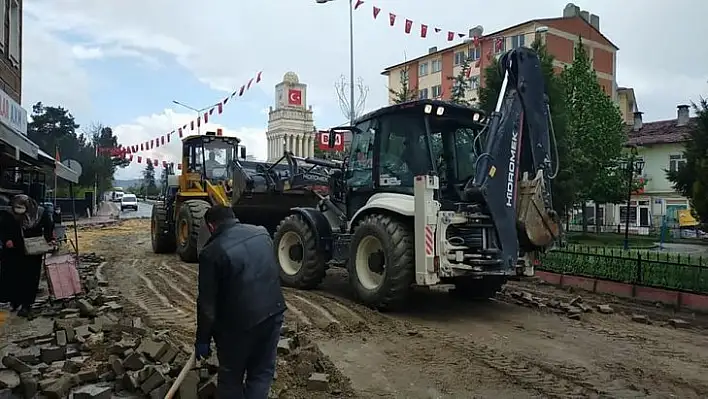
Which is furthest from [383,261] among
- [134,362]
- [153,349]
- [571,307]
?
[134,362]

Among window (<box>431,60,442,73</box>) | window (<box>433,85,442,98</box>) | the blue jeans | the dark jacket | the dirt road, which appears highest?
window (<box>431,60,442,73</box>)

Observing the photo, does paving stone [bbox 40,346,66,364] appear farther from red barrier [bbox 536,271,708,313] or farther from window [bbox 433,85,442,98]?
window [bbox 433,85,442,98]

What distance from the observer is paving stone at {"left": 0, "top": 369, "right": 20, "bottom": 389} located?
5306 millimetres

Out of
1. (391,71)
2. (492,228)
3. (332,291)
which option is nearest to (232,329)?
(492,228)

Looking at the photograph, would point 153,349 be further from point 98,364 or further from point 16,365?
point 16,365

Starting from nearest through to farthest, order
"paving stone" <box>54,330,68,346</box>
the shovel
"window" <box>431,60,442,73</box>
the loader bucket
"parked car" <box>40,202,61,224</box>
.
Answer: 1. the shovel
2. "paving stone" <box>54,330,68,346</box>
3. the loader bucket
4. "parked car" <box>40,202,61,224</box>
5. "window" <box>431,60,442,73</box>

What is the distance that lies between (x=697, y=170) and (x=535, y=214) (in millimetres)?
4400

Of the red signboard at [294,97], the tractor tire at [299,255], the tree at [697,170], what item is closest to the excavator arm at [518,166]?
the tractor tire at [299,255]

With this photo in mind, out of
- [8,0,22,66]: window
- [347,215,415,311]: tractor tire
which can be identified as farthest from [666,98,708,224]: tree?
[8,0,22,66]: window

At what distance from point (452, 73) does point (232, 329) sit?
154 feet

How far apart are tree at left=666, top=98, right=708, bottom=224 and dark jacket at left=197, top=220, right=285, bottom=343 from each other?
341 inches

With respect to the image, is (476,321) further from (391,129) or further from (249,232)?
(249,232)

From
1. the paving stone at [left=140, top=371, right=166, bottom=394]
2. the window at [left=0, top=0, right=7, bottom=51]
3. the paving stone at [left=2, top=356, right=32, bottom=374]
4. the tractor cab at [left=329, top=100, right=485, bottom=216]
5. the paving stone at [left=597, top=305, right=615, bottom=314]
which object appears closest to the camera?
the paving stone at [left=140, top=371, right=166, bottom=394]

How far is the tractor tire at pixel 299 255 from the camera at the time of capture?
10047 millimetres
